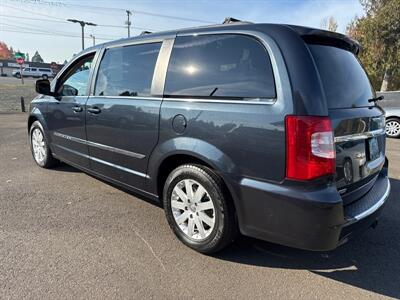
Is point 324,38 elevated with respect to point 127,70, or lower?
elevated

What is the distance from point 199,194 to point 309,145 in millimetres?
1057

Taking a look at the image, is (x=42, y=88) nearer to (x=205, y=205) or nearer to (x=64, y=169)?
(x=64, y=169)

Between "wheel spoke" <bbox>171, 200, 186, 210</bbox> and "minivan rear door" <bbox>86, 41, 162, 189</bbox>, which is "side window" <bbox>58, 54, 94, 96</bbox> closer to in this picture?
"minivan rear door" <bbox>86, 41, 162, 189</bbox>

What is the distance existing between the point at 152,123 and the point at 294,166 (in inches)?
56.6

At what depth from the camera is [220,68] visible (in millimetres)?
2750

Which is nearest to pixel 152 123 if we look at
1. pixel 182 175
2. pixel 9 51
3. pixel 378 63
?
pixel 182 175

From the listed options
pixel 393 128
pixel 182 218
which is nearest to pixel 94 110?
pixel 182 218

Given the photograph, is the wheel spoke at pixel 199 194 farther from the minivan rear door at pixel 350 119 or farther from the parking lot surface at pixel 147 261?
the minivan rear door at pixel 350 119

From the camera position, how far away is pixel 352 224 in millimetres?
2467

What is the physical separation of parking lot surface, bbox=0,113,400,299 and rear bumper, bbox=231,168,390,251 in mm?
399

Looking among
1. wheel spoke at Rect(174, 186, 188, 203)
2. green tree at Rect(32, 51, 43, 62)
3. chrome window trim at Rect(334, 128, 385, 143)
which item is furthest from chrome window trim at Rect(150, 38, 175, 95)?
green tree at Rect(32, 51, 43, 62)

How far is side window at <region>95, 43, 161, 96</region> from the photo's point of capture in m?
3.38

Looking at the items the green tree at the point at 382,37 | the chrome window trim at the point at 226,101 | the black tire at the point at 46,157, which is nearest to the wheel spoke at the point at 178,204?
the chrome window trim at the point at 226,101

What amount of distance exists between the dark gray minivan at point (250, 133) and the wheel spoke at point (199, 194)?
1 cm
